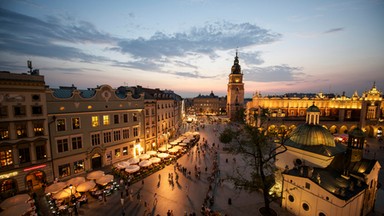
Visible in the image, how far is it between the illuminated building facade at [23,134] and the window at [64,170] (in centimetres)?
138

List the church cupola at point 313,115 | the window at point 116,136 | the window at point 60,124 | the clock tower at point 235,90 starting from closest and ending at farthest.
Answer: the church cupola at point 313,115
the window at point 60,124
the window at point 116,136
the clock tower at point 235,90

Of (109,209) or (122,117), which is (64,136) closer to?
(122,117)

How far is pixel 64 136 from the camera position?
27594 mm

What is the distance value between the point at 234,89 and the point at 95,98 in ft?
273

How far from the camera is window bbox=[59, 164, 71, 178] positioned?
2745cm

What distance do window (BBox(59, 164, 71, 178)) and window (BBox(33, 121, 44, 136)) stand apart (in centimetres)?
599

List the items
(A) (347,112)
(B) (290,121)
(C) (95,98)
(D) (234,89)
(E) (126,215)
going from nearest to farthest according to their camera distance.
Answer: (E) (126,215) < (C) (95,98) < (B) (290,121) < (A) (347,112) < (D) (234,89)

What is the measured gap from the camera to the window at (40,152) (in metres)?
25.0

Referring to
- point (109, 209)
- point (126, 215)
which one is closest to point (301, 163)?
point (126, 215)

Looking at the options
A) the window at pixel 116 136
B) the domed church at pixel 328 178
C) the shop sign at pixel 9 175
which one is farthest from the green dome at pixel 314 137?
the shop sign at pixel 9 175

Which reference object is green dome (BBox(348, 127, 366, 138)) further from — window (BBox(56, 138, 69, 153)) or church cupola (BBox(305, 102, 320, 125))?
window (BBox(56, 138, 69, 153))

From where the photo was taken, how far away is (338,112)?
73500mm

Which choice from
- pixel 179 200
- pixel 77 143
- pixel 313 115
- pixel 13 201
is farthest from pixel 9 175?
pixel 313 115

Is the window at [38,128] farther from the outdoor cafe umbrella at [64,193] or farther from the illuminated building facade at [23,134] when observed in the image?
the outdoor cafe umbrella at [64,193]
